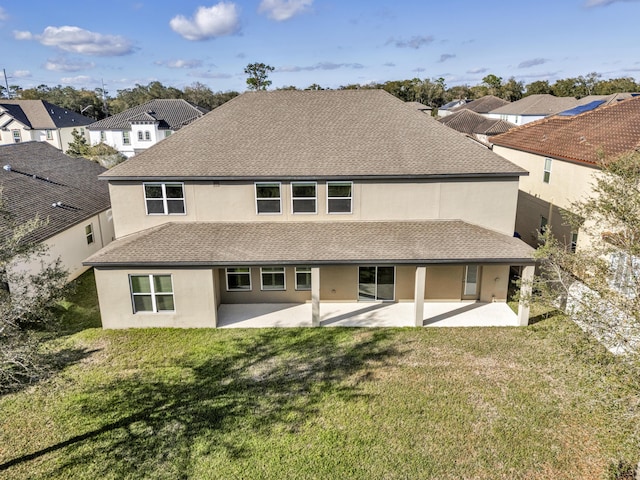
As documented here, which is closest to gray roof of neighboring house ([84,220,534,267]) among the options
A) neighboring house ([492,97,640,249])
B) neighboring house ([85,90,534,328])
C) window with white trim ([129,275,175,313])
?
neighboring house ([85,90,534,328])

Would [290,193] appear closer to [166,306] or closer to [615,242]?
[166,306]

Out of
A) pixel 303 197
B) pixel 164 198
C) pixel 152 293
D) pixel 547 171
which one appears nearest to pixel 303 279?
pixel 303 197

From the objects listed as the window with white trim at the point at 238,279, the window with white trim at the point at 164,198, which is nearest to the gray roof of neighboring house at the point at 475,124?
the window with white trim at the point at 238,279

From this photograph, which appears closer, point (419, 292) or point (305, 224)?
point (419, 292)

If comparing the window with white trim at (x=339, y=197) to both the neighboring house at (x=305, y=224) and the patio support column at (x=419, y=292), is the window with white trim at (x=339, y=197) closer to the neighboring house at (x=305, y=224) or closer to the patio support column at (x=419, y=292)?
the neighboring house at (x=305, y=224)

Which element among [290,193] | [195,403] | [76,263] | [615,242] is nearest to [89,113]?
[76,263]

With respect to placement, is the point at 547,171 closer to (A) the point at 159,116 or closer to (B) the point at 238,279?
(B) the point at 238,279
